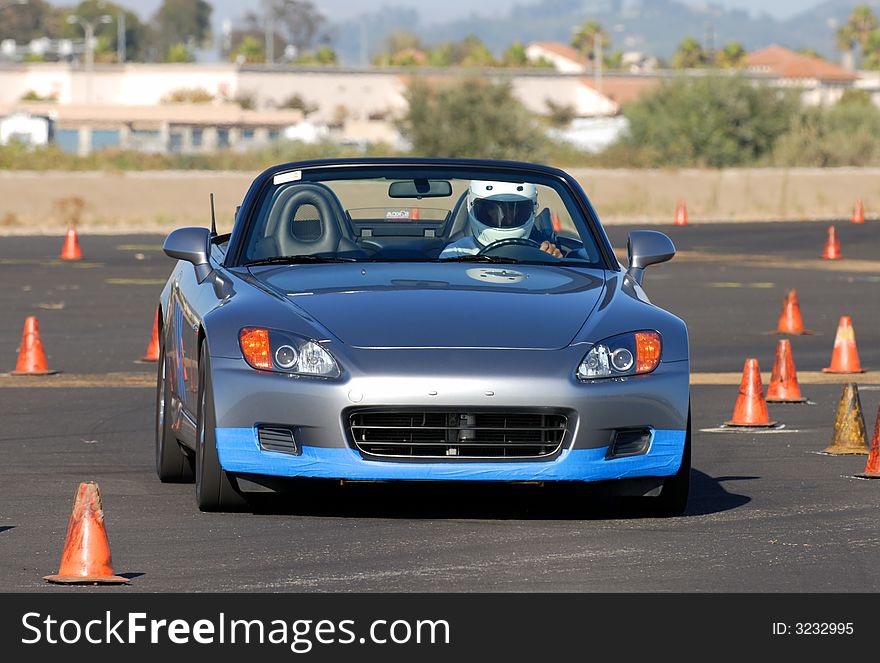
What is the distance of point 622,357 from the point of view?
8234 mm

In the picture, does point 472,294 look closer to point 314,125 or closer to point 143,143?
point 143,143

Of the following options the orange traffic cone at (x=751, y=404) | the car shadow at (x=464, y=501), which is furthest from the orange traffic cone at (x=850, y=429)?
the car shadow at (x=464, y=501)

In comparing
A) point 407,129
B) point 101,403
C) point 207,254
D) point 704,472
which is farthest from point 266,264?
point 407,129

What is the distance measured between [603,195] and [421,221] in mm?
38767

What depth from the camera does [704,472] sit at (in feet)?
→ 33.7

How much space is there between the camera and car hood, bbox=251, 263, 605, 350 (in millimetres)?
8164

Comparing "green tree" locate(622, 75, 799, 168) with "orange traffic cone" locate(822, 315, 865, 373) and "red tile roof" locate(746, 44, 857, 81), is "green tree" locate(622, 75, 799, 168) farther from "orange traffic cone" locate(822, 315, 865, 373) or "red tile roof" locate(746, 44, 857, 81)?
"red tile roof" locate(746, 44, 857, 81)

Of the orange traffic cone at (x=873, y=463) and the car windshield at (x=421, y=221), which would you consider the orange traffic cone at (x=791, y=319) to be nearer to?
the orange traffic cone at (x=873, y=463)

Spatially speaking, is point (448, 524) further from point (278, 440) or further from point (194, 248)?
point (194, 248)

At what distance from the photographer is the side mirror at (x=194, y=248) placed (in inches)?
371

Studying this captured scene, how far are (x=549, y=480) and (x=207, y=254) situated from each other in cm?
227

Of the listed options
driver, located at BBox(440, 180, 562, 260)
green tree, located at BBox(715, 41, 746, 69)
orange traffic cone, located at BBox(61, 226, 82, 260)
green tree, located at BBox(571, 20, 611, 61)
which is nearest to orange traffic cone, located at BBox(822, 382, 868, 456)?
driver, located at BBox(440, 180, 562, 260)

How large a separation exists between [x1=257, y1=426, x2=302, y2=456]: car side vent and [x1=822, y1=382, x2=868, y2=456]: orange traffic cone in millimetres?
4019

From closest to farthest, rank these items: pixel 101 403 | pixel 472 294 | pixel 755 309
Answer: pixel 472 294 → pixel 101 403 → pixel 755 309
